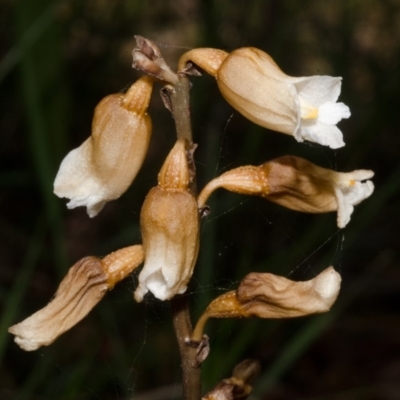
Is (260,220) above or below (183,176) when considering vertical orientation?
below

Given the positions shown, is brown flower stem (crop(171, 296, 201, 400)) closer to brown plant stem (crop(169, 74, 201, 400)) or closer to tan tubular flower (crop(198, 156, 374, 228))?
brown plant stem (crop(169, 74, 201, 400))

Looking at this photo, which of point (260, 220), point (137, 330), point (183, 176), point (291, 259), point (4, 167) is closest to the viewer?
point (183, 176)

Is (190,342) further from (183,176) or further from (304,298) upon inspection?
(183,176)

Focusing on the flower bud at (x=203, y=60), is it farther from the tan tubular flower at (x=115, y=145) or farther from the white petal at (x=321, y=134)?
the white petal at (x=321, y=134)

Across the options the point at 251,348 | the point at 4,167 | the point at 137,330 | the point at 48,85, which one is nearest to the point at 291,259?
the point at 251,348

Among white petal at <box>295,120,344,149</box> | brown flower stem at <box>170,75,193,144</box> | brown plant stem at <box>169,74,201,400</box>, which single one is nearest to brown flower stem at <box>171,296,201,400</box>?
brown plant stem at <box>169,74,201,400</box>

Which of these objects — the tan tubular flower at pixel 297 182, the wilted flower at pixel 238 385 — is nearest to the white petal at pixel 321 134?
the tan tubular flower at pixel 297 182

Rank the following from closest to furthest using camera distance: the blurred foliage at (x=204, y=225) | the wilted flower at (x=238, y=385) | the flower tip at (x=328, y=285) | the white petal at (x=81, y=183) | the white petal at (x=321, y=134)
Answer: the white petal at (x=321, y=134), the flower tip at (x=328, y=285), the white petal at (x=81, y=183), the wilted flower at (x=238, y=385), the blurred foliage at (x=204, y=225)
